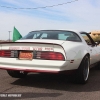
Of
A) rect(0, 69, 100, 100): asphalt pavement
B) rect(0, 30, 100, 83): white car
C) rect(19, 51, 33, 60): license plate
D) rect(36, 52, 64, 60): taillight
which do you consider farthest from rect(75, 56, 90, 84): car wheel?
rect(19, 51, 33, 60): license plate

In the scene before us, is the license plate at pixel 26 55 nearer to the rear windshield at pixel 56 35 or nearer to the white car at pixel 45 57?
the white car at pixel 45 57

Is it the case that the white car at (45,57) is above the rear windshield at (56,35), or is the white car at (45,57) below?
below

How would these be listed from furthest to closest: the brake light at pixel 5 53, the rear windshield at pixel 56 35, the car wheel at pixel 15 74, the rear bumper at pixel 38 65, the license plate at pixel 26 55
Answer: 1. the car wheel at pixel 15 74
2. the rear windshield at pixel 56 35
3. the brake light at pixel 5 53
4. the license plate at pixel 26 55
5. the rear bumper at pixel 38 65

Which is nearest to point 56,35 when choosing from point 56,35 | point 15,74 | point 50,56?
point 56,35

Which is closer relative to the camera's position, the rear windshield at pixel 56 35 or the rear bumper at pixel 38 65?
the rear bumper at pixel 38 65

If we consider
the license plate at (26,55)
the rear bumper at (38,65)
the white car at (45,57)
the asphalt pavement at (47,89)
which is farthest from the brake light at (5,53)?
the asphalt pavement at (47,89)

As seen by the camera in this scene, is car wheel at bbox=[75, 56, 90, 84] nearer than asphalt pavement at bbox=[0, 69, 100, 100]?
No

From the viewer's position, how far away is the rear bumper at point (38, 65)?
14.2 feet

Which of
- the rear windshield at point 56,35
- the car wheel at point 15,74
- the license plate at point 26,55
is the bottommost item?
the car wheel at point 15,74

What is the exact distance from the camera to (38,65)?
14.5 ft

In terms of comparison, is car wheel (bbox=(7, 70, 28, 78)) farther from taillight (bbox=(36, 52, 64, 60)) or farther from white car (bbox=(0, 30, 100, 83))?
taillight (bbox=(36, 52, 64, 60))

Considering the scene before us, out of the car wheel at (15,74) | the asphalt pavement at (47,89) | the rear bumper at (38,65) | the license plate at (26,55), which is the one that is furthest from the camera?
the car wheel at (15,74)

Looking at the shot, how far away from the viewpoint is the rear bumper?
4324mm

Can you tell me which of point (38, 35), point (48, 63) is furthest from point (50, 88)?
point (38, 35)
